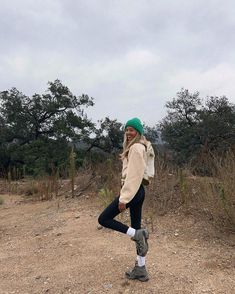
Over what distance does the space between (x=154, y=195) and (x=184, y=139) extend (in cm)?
1128

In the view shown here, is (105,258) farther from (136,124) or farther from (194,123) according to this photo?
(194,123)

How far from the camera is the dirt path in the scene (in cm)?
365

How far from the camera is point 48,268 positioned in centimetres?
423

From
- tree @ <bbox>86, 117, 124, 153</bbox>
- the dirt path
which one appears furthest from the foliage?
the dirt path

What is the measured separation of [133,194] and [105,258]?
1350 millimetres

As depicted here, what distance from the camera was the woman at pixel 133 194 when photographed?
3.35m

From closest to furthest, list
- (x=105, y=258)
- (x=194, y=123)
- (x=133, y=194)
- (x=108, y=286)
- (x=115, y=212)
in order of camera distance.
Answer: (x=133, y=194)
(x=115, y=212)
(x=108, y=286)
(x=105, y=258)
(x=194, y=123)

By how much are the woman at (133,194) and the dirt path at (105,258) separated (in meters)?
0.33

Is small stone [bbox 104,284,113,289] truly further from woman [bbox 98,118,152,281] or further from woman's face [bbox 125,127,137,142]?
woman's face [bbox 125,127,137,142]

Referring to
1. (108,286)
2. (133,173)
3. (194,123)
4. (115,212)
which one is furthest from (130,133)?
(194,123)

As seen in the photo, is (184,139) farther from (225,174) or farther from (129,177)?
(129,177)

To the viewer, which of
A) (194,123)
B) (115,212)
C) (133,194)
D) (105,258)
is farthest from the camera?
(194,123)

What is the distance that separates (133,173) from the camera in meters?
3.36

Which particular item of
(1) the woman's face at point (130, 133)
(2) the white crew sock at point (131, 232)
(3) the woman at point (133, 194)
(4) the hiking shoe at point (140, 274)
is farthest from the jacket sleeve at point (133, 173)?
(4) the hiking shoe at point (140, 274)
